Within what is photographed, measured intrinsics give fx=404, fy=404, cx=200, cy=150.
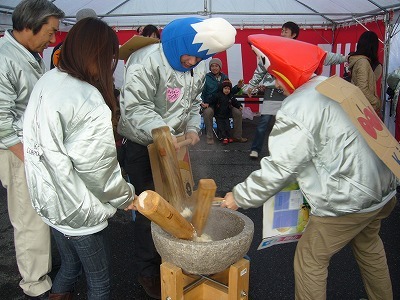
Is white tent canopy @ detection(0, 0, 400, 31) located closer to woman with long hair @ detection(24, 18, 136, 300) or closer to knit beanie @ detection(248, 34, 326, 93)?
knit beanie @ detection(248, 34, 326, 93)

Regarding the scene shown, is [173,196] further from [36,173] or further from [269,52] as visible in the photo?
[269,52]

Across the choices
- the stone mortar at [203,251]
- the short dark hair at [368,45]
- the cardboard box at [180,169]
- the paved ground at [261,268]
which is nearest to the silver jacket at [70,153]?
the stone mortar at [203,251]

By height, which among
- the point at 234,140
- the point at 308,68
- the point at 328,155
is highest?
the point at 308,68

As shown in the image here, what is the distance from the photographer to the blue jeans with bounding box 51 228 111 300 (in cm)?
194

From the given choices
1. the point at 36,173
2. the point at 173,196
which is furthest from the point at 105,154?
the point at 173,196

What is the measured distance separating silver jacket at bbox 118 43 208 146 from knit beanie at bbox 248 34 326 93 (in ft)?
2.17

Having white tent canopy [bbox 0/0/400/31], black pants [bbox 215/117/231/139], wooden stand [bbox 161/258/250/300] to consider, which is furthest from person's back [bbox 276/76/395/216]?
white tent canopy [bbox 0/0/400/31]

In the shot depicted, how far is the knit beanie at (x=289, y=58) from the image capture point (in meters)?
1.99

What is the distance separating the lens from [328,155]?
1938 mm

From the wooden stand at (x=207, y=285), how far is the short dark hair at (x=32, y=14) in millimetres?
1568

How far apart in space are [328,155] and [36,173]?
137 centimetres

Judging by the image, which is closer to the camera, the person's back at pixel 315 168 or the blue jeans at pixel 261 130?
the person's back at pixel 315 168

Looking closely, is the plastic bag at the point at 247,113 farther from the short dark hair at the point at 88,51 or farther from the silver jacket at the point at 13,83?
the short dark hair at the point at 88,51

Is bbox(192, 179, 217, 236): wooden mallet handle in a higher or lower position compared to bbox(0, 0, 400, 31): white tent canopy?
lower
